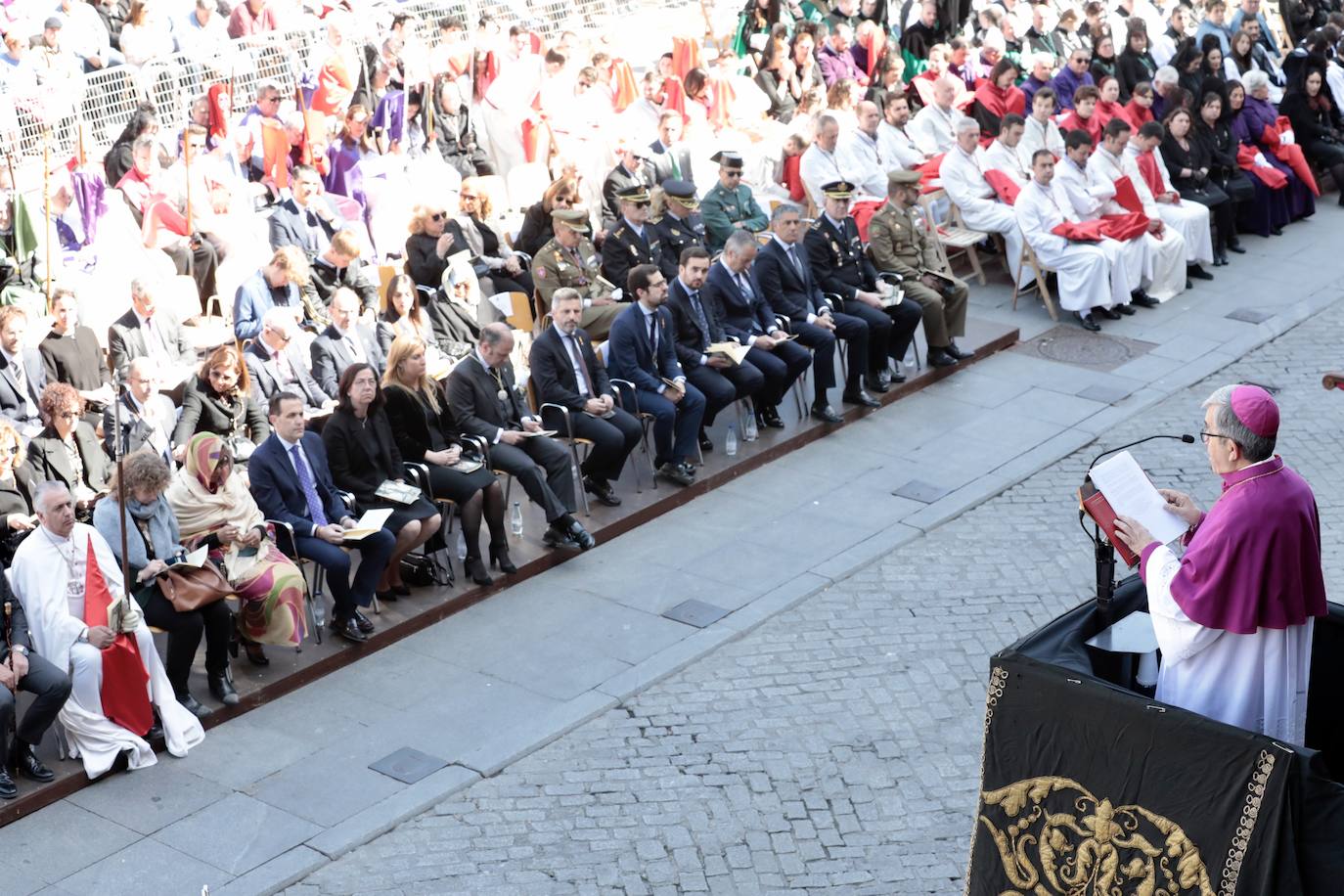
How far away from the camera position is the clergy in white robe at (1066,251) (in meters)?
15.6

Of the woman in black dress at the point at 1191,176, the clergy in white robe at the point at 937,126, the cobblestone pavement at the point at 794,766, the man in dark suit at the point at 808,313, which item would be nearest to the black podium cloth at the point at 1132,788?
the cobblestone pavement at the point at 794,766

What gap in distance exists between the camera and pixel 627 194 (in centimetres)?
1396

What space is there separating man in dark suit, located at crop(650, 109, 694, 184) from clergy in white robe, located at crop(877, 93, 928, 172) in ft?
6.72

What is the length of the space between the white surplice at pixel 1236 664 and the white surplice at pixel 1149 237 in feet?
34.7

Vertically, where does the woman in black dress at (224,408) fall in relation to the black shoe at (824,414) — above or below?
above

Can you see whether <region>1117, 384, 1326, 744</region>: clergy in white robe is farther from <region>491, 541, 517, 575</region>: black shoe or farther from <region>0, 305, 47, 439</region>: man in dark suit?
<region>0, 305, 47, 439</region>: man in dark suit

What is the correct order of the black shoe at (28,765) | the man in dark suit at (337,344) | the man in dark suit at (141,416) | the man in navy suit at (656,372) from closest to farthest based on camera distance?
the black shoe at (28,765)
the man in dark suit at (141,416)
the man in dark suit at (337,344)
the man in navy suit at (656,372)

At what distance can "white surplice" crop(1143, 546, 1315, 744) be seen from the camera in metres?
5.89

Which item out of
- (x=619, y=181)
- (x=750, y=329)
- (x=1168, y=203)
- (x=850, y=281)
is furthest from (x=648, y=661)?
(x=1168, y=203)

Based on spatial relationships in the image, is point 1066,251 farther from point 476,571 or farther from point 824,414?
point 476,571

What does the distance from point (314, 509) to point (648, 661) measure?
1.98 meters

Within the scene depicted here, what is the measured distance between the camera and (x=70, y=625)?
8.41m

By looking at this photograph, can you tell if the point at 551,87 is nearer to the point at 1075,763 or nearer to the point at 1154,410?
the point at 1154,410

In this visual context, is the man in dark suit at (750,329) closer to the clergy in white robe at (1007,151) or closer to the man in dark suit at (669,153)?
the man in dark suit at (669,153)
